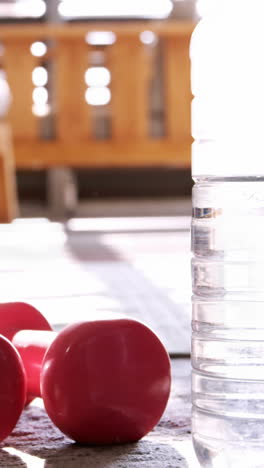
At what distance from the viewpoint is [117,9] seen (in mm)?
8344

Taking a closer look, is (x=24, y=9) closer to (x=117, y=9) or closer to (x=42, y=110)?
(x=117, y=9)

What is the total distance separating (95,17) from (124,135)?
2158 mm

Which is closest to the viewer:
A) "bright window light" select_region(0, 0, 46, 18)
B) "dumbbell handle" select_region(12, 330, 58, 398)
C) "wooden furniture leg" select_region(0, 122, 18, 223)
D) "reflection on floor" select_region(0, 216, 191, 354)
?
"dumbbell handle" select_region(12, 330, 58, 398)

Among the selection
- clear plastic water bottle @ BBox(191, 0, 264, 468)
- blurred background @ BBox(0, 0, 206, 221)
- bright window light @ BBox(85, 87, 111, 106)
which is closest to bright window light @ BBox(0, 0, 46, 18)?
bright window light @ BBox(85, 87, 111, 106)

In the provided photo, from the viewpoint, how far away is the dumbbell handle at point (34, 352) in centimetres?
143

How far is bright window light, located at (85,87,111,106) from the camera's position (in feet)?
27.9

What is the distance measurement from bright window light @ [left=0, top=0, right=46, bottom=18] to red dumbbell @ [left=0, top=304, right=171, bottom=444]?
7308 mm

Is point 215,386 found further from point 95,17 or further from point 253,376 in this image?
point 95,17

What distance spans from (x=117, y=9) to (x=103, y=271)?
515cm

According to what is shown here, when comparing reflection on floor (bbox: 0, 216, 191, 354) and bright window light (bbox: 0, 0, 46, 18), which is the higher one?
bright window light (bbox: 0, 0, 46, 18)

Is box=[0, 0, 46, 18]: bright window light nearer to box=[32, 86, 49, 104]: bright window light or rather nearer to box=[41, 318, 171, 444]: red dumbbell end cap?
box=[32, 86, 49, 104]: bright window light

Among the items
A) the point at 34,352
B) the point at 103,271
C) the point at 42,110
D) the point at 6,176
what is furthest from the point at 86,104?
the point at 34,352

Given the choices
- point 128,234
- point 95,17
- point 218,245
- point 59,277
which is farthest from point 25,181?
point 218,245

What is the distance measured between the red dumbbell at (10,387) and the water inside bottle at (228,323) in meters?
0.25
